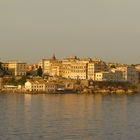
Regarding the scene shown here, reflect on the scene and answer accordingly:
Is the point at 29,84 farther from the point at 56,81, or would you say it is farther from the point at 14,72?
the point at 14,72

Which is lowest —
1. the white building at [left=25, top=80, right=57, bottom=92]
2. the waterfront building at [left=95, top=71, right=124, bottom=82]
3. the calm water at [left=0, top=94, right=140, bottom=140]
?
the calm water at [left=0, top=94, right=140, bottom=140]

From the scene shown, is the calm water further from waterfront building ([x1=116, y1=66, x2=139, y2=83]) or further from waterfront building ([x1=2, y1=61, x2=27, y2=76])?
waterfront building ([x1=2, y1=61, x2=27, y2=76])

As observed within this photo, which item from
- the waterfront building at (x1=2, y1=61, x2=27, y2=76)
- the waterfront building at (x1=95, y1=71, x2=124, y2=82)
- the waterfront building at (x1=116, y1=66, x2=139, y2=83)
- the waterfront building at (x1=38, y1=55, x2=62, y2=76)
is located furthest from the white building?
the waterfront building at (x1=116, y1=66, x2=139, y2=83)

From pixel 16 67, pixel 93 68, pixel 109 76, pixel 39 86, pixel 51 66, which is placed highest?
pixel 51 66

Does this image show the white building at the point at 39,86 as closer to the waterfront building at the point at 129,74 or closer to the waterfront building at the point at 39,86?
the waterfront building at the point at 39,86

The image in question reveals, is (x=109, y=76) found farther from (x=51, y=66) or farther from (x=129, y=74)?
(x=51, y=66)

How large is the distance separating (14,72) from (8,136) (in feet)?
154

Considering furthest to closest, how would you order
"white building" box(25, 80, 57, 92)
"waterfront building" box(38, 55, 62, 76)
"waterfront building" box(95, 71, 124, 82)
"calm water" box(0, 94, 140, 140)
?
"waterfront building" box(38, 55, 62, 76), "waterfront building" box(95, 71, 124, 82), "white building" box(25, 80, 57, 92), "calm water" box(0, 94, 140, 140)

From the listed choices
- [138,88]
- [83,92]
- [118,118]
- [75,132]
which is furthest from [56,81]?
[75,132]

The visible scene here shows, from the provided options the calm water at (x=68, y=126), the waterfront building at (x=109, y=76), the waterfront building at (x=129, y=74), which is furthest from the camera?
the waterfront building at (x=129, y=74)

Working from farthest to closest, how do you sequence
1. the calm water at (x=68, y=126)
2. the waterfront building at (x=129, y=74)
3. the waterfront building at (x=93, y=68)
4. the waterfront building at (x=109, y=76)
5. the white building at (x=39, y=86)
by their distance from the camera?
1. the waterfront building at (x=129, y=74)
2. the waterfront building at (x=93, y=68)
3. the waterfront building at (x=109, y=76)
4. the white building at (x=39, y=86)
5. the calm water at (x=68, y=126)

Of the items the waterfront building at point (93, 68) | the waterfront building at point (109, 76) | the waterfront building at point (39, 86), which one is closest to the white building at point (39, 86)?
the waterfront building at point (39, 86)

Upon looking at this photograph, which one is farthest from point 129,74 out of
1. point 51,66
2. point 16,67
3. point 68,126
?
point 68,126

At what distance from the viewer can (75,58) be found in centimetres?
6475
